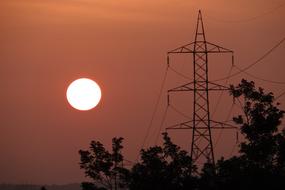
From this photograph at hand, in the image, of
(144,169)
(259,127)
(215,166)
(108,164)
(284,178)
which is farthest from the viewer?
(108,164)

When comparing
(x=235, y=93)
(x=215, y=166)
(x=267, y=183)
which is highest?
(x=235, y=93)

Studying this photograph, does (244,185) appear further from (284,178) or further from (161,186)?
(161,186)

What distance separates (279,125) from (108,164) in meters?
28.1

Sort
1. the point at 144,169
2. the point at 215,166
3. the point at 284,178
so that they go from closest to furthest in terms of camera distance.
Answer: the point at 284,178 → the point at 215,166 → the point at 144,169

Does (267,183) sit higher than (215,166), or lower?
lower

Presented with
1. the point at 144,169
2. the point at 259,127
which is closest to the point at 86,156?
the point at 144,169

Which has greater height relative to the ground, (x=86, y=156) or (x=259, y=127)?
(x=86, y=156)


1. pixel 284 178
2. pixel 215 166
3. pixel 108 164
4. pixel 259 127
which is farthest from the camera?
pixel 108 164

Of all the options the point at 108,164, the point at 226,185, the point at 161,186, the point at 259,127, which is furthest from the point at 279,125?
the point at 108,164

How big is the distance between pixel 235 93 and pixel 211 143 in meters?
4.53

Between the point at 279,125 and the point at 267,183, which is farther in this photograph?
the point at 279,125

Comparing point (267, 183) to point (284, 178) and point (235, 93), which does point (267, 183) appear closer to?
point (284, 178)

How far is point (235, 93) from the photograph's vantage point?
6359 cm

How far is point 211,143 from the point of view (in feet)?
203
